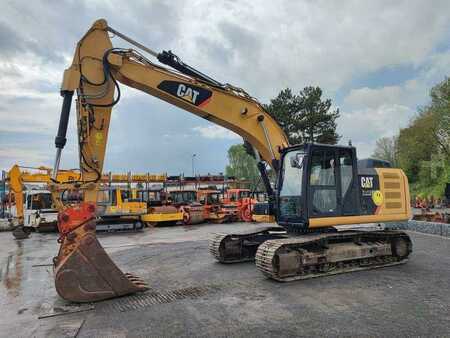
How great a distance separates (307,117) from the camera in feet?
116

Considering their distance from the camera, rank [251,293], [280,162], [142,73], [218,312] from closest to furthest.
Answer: [218,312], [251,293], [142,73], [280,162]

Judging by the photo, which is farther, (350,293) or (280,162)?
(280,162)

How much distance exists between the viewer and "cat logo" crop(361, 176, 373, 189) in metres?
8.18

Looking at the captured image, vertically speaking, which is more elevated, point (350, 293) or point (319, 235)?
point (319, 235)

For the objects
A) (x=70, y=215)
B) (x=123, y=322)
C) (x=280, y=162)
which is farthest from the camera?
(x=280, y=162)

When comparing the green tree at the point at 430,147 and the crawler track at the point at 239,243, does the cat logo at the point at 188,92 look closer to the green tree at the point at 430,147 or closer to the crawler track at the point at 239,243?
the crawler track at the point at 239,243

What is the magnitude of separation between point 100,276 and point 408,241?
6958mm

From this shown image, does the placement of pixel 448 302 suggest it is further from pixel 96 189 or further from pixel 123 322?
pixel 96 189

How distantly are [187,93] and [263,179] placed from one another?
2.74 metres

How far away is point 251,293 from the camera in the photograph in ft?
20.6

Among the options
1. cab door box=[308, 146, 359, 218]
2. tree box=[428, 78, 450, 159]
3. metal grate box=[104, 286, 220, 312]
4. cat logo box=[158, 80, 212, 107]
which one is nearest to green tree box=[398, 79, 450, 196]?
tree box=[428, 78, 450, 159]

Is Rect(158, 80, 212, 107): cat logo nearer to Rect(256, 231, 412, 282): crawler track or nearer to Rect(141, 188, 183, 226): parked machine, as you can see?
Rect(256, 231, 412, 282): crawler track

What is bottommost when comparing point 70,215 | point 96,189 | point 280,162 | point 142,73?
point 70,215

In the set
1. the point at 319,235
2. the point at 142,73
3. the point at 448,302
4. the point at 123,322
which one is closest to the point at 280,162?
the point at 319,235
